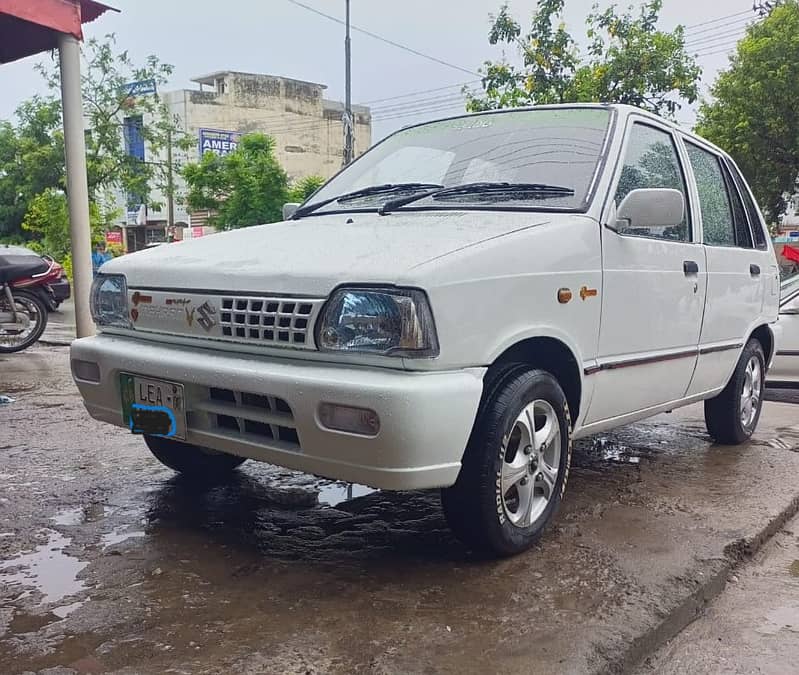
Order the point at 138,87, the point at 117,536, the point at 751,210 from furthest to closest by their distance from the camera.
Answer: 1. the point at 138,87
2. the point at 751,210
3. the point at 117,536

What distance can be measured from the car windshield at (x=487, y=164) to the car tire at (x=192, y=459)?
4.09ft

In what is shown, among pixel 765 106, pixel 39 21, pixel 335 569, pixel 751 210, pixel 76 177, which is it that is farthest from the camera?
pixel 765 106

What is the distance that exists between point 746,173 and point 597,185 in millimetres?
17888

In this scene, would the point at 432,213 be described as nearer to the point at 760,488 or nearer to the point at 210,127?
the point at 760,488

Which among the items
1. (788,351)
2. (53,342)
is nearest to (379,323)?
(788,351)

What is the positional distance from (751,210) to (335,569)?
352cm

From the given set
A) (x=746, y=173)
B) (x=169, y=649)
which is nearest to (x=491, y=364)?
(x=169, y=649)

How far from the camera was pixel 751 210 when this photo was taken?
490 centimetres

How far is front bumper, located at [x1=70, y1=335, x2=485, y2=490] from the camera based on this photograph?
2.40 metres

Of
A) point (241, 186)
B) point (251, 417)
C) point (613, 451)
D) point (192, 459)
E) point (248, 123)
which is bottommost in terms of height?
point (613, 451)

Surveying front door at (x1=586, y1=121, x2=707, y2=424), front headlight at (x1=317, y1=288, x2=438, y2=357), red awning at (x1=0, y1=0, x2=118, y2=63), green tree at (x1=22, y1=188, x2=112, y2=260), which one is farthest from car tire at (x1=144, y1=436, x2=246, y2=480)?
green tree at (x1=22, y1=188, x2=112, y2=260)

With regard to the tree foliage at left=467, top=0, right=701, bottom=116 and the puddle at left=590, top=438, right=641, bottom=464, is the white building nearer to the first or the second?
the tree foliage at left=467, top=0, right=701, bottom=116

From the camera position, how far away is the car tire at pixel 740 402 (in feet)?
15.3

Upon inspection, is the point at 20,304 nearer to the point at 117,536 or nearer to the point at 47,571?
the point at 117,536
